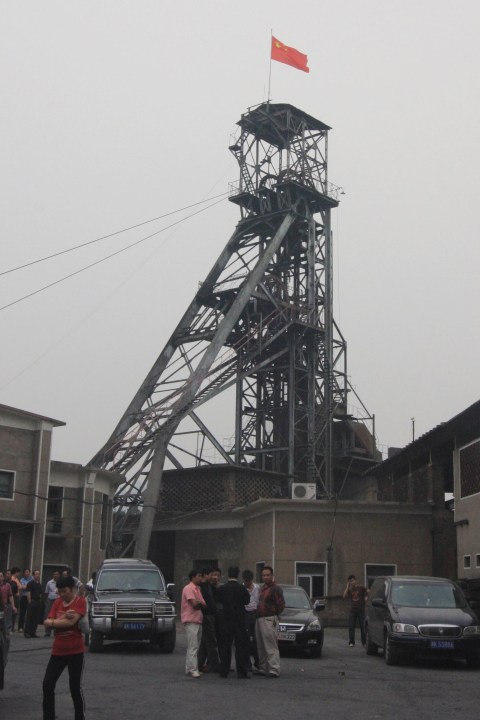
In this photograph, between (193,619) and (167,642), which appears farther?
(167,642)

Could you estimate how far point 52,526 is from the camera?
35531 millimetres

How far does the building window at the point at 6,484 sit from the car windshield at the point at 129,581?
47.3ft

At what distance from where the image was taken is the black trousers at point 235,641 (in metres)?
13.8

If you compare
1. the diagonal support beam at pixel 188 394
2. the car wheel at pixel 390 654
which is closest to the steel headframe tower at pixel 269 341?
the diagonal support beam at pixel 188 394

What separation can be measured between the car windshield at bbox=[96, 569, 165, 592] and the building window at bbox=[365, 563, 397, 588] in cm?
1213

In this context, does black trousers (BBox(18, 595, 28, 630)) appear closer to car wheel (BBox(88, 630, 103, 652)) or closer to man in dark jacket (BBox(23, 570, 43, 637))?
man in dark jacket (BBox(23, 570, 43, 637))

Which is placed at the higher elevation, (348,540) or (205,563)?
(348,540)

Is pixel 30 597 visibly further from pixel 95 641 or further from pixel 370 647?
pixel 370 647

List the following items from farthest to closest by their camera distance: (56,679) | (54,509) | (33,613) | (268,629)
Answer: (54,509) < (33,613) < (268,629) < (56,679)

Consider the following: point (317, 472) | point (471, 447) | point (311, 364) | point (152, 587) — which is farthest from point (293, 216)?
point (152, 587)

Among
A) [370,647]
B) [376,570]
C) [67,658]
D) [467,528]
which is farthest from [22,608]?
[67,658]

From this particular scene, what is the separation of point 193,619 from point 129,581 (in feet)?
17.1

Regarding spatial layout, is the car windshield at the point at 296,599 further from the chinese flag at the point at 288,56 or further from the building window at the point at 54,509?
the chinese flag at the point at 288,56

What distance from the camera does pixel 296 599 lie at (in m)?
19.1
